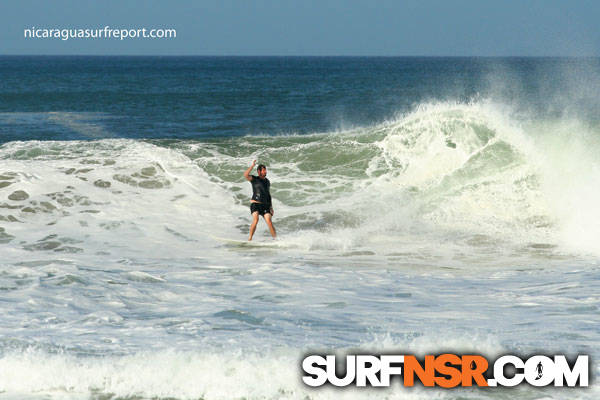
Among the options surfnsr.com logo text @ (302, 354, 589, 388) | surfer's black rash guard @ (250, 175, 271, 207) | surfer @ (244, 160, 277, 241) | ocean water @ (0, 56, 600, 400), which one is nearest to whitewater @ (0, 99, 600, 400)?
ocean water @ (0, 56, 600, 400)

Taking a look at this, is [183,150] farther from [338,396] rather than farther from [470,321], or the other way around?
[338,396]

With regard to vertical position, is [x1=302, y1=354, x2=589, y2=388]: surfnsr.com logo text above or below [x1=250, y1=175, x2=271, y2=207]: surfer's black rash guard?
below

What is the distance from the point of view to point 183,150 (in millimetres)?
21359

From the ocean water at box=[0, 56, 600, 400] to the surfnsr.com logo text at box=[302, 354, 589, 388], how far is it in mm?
139

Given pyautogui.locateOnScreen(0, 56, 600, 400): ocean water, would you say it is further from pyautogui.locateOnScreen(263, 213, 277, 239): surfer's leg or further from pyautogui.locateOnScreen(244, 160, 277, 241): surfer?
pyautogui.locateOnScreen(244, 160, 277, 241): surfer

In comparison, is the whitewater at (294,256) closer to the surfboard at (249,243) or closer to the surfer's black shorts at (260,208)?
the surfboard at (249,243)

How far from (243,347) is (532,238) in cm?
803

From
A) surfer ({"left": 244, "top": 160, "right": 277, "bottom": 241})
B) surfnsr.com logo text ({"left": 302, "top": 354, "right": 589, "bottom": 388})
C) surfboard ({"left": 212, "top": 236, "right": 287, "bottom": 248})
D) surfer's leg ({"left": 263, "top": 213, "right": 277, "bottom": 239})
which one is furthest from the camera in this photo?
surfer ({"left": 244, "top": 160, "right": 277, "bottom": 241})

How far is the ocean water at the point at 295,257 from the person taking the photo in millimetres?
6277

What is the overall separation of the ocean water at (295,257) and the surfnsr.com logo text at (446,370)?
0.46 feet

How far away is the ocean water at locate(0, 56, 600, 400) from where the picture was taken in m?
6.28

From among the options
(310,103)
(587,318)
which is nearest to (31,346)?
(587,318)

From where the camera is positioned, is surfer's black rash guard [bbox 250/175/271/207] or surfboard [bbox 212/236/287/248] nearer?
surfboard [bbox 212/236/287/248]

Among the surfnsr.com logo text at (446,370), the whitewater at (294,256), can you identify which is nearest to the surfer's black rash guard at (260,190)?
the whitewater at (294,256)
